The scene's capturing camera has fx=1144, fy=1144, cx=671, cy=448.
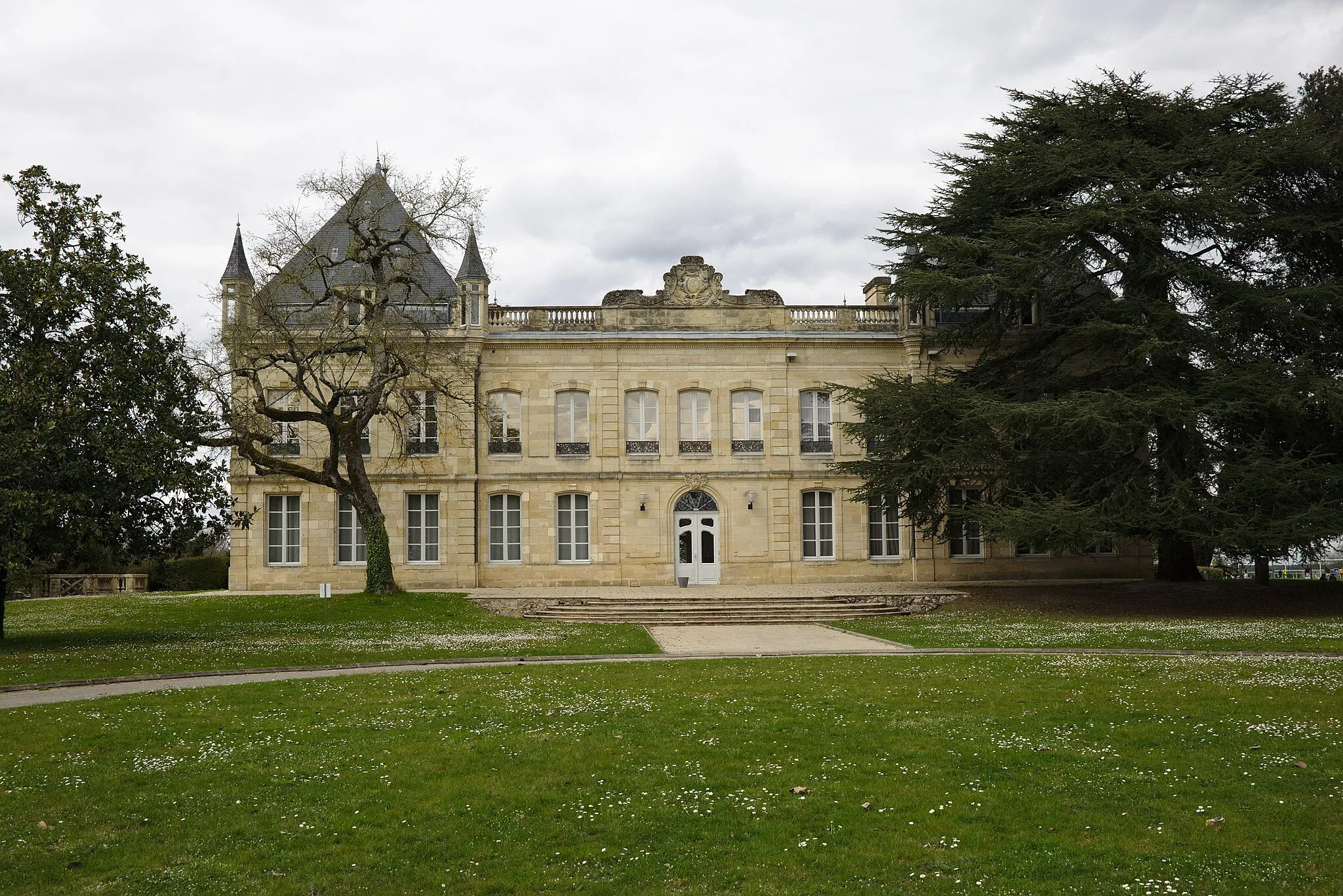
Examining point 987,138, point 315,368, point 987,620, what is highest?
point 987,138

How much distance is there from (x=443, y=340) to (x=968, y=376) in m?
15.1

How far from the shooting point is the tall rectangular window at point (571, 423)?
113 ft

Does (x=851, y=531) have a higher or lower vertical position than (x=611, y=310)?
lower

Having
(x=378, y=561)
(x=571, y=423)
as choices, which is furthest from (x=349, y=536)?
(x=571, y=423)

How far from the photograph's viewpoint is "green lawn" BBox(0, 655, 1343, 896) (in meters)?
6.98

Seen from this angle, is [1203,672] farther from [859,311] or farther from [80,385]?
[859,311]

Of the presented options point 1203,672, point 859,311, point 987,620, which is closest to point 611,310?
point 859,311

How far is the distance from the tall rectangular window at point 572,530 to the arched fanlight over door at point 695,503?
2853 millimetres

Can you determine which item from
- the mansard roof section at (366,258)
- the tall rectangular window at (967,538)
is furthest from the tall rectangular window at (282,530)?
the tall rectangular window at (967,538)

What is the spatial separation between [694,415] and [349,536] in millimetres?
10958

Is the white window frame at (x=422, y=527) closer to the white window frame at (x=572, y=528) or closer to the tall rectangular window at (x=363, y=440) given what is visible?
the tall rectangular window at (x=363, y=440)

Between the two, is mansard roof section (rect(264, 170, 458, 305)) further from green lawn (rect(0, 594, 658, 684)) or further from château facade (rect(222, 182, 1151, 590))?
green lawn (rect(0, 594, 658, 684))

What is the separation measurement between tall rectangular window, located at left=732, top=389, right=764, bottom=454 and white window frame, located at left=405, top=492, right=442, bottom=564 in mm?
9170

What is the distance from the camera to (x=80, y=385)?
62.8 ft
